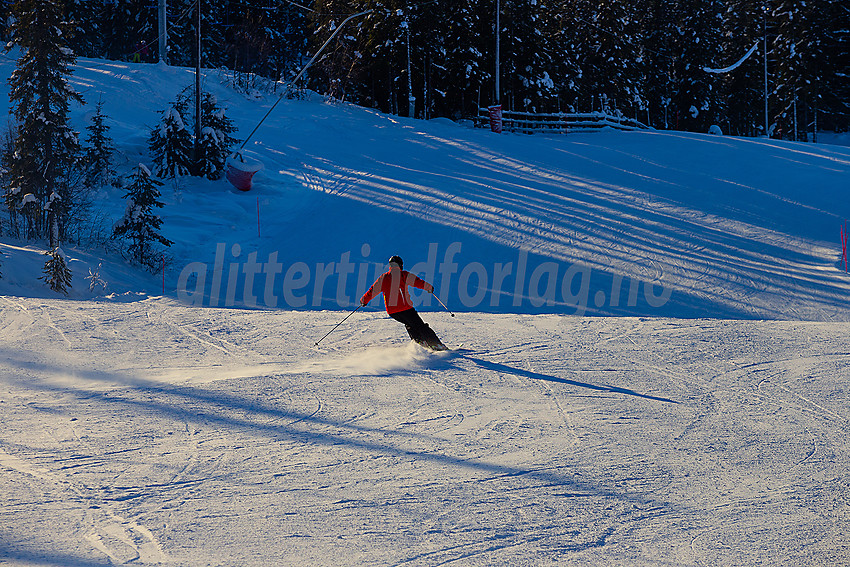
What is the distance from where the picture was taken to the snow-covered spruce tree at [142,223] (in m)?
16.9

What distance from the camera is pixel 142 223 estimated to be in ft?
55.4

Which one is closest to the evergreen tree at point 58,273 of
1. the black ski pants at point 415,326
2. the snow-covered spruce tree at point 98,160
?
the snow-covered spruce tree at point 98,160

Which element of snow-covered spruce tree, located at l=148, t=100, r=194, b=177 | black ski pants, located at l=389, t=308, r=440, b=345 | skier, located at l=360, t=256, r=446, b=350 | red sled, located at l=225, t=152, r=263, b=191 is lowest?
black ski pants, located at l=389, t=308, r=440, b=345

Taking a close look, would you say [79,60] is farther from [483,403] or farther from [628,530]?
[628,530]

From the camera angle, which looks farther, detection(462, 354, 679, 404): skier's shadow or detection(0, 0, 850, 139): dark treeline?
detection(0, 0, 850, 139): dark treeline

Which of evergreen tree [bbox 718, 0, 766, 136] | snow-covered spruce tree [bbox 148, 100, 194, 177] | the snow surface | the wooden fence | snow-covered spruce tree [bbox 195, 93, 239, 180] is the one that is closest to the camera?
the snow surface

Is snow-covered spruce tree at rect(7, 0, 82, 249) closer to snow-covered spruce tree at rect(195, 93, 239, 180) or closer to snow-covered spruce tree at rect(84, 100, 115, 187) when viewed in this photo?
snow-covered spruce tree at rect(84, 100, 115, 187)

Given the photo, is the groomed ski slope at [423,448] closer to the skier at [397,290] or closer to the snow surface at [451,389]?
the snow surface at [451,389]

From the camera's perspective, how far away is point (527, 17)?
37.5m

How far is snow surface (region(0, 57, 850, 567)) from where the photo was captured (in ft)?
15.6

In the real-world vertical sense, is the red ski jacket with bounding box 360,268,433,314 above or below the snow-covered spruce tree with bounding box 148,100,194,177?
below

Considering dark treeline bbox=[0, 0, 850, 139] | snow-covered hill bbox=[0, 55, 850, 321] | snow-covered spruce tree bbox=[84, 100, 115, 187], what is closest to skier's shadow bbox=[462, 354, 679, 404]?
snow-covered hill bbox=[0, 55, 850, 321]

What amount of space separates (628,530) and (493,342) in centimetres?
576

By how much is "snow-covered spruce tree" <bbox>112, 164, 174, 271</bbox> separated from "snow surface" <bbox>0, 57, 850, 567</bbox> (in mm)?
587
